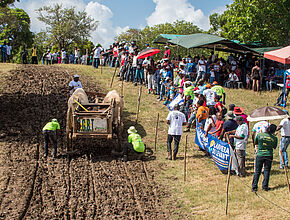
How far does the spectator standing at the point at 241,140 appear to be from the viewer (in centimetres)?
986

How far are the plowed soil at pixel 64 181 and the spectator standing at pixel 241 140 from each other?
2.64 m

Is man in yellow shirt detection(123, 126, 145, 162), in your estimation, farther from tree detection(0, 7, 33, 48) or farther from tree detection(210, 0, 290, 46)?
tree detection(0, 7, 33, 48)

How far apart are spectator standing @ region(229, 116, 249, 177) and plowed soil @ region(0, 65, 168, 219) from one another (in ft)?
8.67

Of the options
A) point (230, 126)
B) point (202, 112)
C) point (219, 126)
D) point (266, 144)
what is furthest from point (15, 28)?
point (266, 144)

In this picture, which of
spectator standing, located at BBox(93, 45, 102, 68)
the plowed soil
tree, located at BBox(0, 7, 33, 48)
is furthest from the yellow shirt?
tree, located at BBox(0, 7, 33, 48)

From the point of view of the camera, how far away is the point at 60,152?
40.0 ft

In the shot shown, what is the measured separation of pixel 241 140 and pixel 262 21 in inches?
708

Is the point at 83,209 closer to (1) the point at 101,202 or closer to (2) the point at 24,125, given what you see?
(1) the point at 101,202

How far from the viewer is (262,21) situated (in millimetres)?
25250

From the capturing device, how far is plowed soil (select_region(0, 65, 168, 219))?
8484 millimetres

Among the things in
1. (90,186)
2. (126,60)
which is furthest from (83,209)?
(126,60)

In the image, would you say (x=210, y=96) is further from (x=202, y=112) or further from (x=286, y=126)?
(x=286, y=126)

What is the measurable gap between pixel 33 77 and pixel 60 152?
11718 millimetres

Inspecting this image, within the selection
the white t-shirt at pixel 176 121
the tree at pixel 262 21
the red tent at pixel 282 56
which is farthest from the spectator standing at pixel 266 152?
the tree at pixel 262 21
